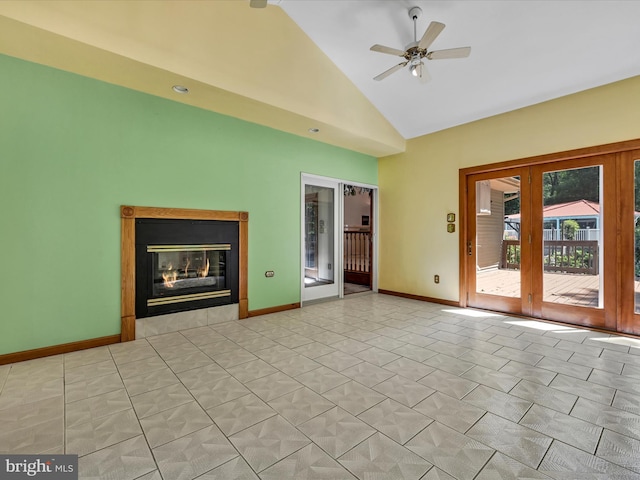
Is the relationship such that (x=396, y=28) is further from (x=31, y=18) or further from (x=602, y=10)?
(x=31, y=18)

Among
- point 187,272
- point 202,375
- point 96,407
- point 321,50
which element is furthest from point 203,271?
point 321,50

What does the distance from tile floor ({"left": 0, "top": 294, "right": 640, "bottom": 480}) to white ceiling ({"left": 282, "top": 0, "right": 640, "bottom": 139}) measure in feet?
10.1

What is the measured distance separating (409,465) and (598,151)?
13.9ft

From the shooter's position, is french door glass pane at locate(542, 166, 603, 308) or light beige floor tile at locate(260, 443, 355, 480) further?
french door glass pane at locate(542, 166, 603, 308)

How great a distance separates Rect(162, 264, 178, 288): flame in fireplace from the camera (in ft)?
12.2

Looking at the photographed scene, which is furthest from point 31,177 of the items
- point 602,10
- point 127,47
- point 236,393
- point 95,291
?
point 602,10

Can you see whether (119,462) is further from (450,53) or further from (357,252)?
(357,252)

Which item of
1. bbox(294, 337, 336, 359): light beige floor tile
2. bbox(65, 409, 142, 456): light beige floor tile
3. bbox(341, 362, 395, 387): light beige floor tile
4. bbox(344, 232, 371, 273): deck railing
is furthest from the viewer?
bbox(344, 232, 371, 273): deck railing

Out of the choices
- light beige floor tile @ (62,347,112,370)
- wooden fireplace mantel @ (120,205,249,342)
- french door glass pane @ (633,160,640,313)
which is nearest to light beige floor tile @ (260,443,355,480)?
light beige floor tile @ (62,347,112,370)

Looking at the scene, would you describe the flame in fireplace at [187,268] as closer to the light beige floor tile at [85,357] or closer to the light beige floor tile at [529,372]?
the light beige floor tile at [85,357]

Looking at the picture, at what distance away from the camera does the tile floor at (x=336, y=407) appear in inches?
61.4

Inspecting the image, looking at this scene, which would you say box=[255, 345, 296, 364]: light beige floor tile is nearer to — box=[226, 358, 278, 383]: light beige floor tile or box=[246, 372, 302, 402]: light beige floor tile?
box=[226, 358, 278, 383]: light beige floor tile

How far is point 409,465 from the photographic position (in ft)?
5.06

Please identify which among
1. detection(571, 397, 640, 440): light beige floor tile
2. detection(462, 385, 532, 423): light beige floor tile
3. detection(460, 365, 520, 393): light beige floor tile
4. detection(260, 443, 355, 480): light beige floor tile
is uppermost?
detection(460, 365, 520, 393): light beige floor tile
